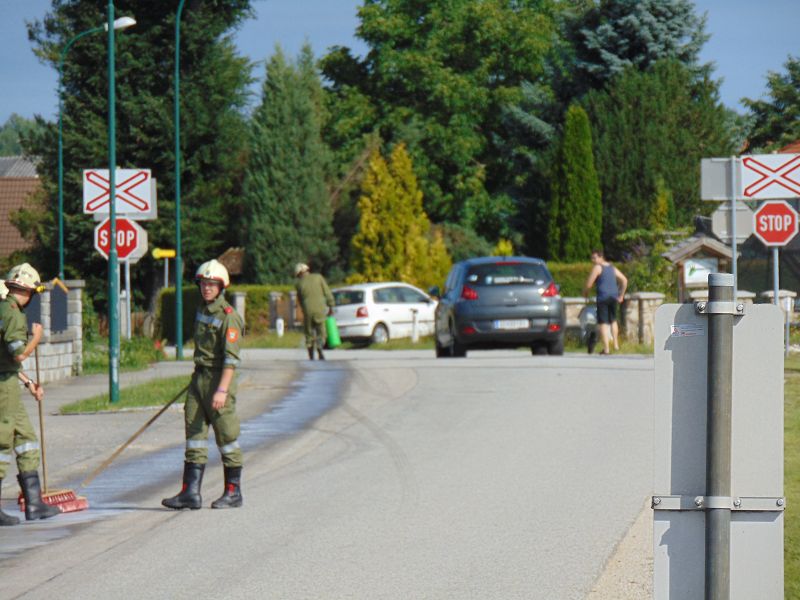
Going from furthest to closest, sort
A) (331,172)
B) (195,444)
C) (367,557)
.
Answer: (331,172) → (195,444) → (367,557)

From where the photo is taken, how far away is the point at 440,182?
6481 cm

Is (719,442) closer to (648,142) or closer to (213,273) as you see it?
(213,273)

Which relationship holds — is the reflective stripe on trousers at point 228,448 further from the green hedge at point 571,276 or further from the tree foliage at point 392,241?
the tree foliage at point 392,241

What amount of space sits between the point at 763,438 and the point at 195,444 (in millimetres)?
6615

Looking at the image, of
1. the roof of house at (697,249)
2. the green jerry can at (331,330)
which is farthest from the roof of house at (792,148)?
the green jerry can at (331,330)

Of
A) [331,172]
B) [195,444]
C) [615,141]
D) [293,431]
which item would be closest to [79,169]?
[331,172]

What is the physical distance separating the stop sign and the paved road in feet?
21.7

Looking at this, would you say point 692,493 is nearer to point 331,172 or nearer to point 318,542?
point 318,542

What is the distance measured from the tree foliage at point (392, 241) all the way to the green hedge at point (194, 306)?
2.69m

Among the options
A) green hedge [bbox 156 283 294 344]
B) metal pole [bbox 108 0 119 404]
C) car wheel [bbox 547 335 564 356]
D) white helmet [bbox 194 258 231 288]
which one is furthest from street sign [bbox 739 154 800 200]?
green hedge [bbox 156 283 294 344]

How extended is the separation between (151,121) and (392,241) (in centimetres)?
858

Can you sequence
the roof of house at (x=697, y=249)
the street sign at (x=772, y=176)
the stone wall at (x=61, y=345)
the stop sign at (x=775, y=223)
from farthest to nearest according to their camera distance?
the roof of house at (x=697, y=249) < the stop sign at (x=775, y=223) < the stone wall at (x=61, y=345) < the street sign at (x=772, y=176)

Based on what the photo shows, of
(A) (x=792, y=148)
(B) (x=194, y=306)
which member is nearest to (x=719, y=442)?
(B) (x=194, y=306)

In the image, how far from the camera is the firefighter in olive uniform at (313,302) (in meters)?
26.7
